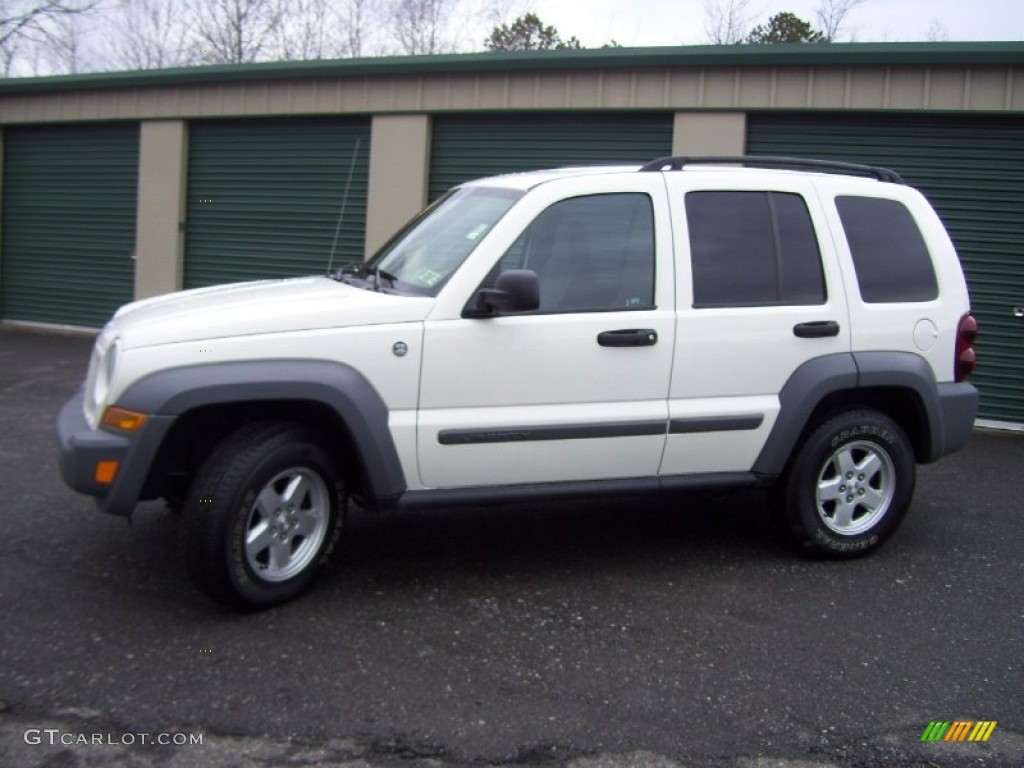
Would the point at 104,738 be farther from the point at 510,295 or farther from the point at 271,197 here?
the point at 271,197

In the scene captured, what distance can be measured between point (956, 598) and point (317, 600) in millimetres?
2960

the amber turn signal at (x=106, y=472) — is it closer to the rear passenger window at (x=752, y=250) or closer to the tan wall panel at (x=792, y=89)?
the rear passenger window at (x=752, y=250)

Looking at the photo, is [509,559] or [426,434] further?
[509,559]

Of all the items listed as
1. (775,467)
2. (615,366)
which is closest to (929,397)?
(775,467)

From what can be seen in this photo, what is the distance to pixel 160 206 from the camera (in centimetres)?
1365

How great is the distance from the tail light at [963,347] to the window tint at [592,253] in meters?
1.78

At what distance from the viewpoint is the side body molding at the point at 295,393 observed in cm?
396

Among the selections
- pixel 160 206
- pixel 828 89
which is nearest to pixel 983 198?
pixel 828 89

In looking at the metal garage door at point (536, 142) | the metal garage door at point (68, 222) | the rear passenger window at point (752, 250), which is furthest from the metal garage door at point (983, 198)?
the metal garage door at point (68, 222)

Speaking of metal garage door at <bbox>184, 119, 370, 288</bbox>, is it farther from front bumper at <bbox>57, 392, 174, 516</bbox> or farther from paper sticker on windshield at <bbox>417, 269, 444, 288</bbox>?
front bumper at <bbox>57, 392, 174, 516</bbox>

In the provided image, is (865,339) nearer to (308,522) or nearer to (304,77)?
(308,522)

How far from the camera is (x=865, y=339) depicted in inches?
201

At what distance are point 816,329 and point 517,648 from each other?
2158 millimetres

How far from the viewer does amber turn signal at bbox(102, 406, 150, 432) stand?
12.9 feet
